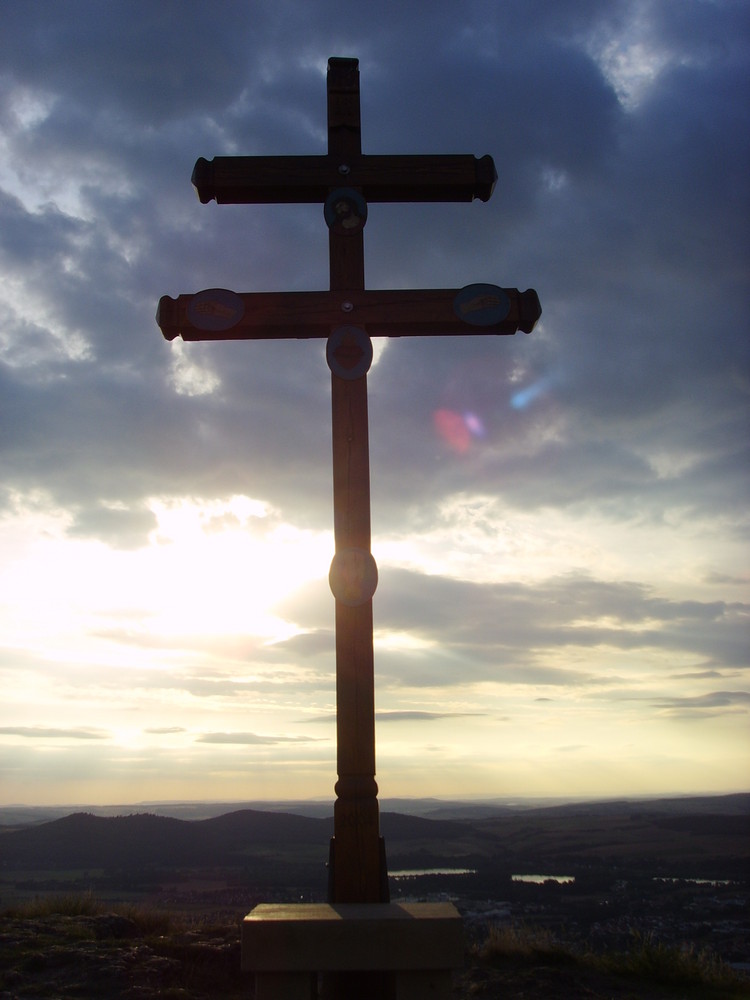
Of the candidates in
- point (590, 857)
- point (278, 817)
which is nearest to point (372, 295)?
point (590, 857)

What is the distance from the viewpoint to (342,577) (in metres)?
4.78

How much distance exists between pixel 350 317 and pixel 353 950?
12.6ft

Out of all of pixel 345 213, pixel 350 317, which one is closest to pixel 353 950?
pixel 350 317

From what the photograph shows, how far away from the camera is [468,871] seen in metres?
20.8

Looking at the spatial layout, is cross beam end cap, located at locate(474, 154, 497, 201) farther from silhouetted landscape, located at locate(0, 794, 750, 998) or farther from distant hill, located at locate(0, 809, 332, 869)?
distant hill, located at locate(0, 809, 332, 869)

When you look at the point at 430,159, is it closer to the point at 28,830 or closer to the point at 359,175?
the point at 359,175

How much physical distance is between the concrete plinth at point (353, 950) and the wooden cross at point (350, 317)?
773 mm

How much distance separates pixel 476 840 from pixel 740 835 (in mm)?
10637

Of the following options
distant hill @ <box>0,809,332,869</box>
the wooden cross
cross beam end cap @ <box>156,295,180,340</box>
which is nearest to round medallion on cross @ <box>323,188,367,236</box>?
the wooden cross

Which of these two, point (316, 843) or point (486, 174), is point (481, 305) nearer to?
point (486, 174)

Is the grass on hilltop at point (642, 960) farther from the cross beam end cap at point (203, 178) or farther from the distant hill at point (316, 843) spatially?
the distant hill at point (316, 843)

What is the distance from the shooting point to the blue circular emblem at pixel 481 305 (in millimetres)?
5469

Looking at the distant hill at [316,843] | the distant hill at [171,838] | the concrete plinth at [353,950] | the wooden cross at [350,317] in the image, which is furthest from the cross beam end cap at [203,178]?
the distant hill at [171,838]

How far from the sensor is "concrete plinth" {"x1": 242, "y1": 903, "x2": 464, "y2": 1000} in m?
3.58
